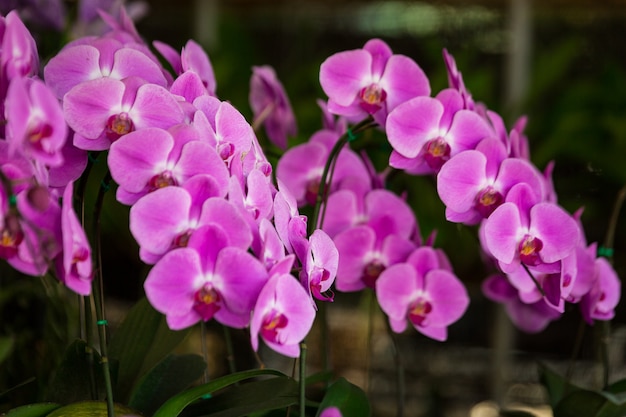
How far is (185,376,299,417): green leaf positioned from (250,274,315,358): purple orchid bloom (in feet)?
0.10

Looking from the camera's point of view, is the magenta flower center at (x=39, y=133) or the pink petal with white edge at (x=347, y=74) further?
the pink petal with white edge at (x=347, y=74)

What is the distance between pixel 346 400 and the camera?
0.49 meters

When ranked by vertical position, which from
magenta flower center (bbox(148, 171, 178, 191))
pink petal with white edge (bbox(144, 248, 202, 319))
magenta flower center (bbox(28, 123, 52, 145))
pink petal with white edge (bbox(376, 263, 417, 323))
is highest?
magenta flower center (bbox(28, 123, 52, 145))

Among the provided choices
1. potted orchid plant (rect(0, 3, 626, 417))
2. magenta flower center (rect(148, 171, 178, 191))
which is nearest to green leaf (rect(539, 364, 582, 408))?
potted orchid plant (rect(0, 3, 626, 417))

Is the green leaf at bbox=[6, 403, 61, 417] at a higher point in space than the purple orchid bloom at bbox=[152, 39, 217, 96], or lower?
lower

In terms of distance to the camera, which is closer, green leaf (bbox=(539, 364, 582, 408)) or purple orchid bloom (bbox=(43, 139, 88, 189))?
purple orchid bloom (bbox=(43, 139, 88, 189))

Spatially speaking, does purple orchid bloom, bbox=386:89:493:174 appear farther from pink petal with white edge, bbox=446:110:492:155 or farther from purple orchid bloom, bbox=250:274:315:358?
purple orchid bloom, bbox=250:274:315:358

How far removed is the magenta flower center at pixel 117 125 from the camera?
16.6 inches

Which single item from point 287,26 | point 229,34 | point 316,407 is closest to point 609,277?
point 316,407

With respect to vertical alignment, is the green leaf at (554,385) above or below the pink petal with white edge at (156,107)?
below

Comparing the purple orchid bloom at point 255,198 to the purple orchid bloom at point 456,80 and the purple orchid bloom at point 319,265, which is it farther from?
the purple orchid bloom at point 456,80

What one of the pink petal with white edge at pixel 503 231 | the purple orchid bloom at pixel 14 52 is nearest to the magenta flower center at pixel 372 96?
the pink petal with white edge at pixel 503 231

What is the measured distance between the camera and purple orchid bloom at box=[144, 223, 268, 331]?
0.40 metres

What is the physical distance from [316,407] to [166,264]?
17cm
